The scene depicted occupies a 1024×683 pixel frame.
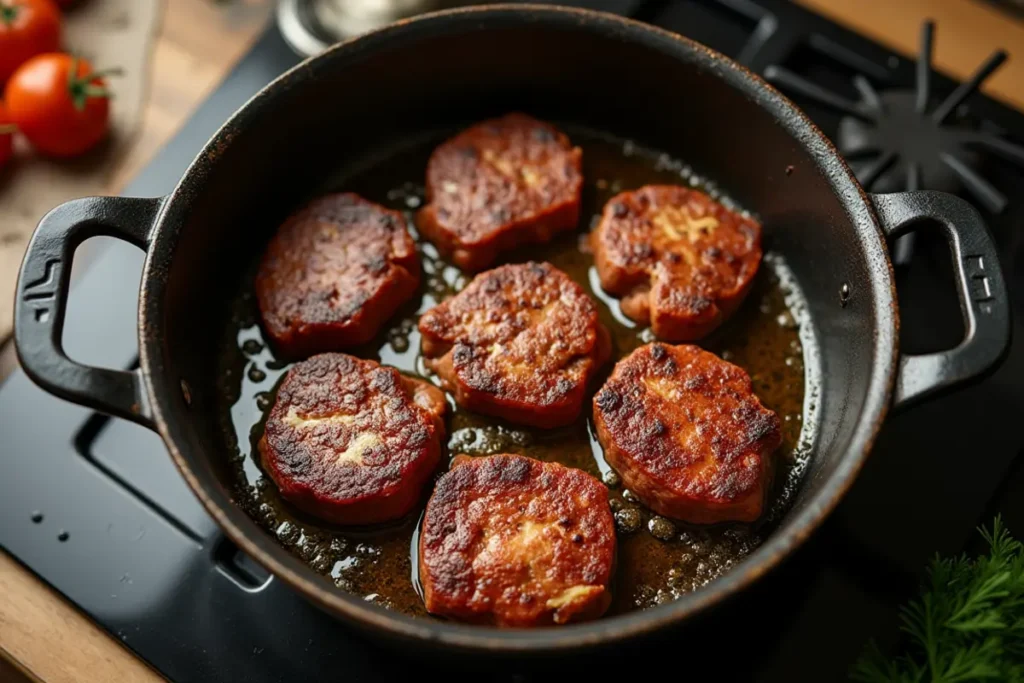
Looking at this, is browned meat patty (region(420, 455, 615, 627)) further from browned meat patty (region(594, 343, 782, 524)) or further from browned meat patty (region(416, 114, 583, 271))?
browned meat patty (region(416, 114, 583, 271))

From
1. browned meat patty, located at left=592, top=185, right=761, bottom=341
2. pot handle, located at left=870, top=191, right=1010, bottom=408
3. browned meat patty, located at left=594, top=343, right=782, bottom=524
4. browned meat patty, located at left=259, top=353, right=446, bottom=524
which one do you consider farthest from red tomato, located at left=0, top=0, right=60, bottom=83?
pot handle, located at left=870, top=191, right=1010, bottom=408

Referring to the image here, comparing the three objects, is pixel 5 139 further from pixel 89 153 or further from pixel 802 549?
pixel 802 549

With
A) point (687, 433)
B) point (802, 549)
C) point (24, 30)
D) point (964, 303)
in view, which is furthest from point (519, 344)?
point (24, 30)

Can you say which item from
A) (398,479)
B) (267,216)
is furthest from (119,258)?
(398,479)

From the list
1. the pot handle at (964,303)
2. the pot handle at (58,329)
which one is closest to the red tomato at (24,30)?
the pot handle at (58,329)

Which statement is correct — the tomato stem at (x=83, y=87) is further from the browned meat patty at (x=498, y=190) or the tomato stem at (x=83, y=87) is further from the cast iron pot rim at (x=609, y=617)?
the browned meat patty at (x=498, y=190)
